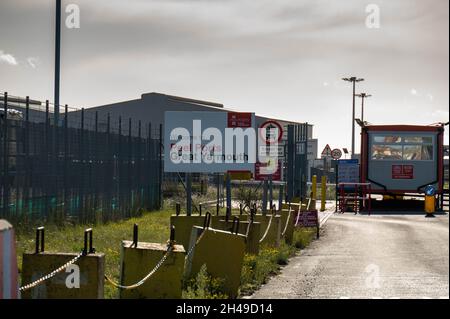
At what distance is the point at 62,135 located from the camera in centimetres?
1789

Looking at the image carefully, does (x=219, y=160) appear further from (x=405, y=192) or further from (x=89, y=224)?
(x=405, y=192)

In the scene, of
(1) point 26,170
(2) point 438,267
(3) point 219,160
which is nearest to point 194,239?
(2) point 438,267

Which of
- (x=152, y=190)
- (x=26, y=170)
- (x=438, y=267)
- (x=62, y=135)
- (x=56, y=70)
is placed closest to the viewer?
(x=438, y=267)

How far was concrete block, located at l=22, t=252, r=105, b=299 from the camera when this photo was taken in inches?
286

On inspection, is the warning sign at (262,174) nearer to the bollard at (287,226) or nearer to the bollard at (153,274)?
the bollard at (287,226)

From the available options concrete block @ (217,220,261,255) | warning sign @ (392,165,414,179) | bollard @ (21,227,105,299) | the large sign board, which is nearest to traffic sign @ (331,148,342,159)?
the large sign board

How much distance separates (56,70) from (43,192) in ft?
19.1

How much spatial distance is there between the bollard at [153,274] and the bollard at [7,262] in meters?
2.44

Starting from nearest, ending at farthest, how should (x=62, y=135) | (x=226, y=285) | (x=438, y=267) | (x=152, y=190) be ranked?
(x=226, y=285)
(x=438, y=267)
(x=62, y=135)
(x=152, y=190)

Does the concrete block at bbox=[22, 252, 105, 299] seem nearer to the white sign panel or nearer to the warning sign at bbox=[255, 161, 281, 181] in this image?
the white sign panel

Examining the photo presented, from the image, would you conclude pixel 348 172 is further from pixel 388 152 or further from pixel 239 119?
pixel 239 119

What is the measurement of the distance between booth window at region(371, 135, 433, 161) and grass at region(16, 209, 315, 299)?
10150mm

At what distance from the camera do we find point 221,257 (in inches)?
393
